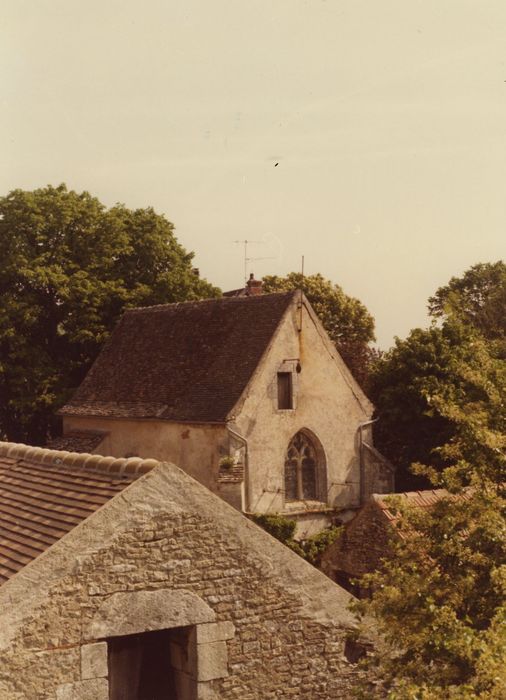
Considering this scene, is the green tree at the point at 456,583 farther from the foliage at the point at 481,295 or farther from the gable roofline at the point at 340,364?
the foliage at the point at 481,295

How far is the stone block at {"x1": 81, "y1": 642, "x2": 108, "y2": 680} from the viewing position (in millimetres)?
10547

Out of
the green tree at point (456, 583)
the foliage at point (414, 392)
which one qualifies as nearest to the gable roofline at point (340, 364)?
the foliage at point (414, 392)

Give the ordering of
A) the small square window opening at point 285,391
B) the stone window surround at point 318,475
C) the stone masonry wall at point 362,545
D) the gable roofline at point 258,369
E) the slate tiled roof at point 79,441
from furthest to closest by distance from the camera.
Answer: the slate tiled roof at point 79,441 < the stone window surround at point 318,475 < the small square window opening at point 285,391 < the gable roofline at point 258,369 < the stone masonry wall at point 362,545

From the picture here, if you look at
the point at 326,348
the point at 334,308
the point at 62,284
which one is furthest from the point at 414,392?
the point at 334,308

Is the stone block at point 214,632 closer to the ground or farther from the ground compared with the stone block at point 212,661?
farther from the ground

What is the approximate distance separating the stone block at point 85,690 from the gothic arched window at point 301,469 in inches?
893

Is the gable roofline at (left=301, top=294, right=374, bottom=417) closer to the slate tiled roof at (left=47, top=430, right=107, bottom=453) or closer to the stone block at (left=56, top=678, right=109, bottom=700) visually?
the slate tiled roof at (left=47, top=430, right=107, bottom=453)

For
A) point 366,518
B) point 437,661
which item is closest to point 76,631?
point 437,661

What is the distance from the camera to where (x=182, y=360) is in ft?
118

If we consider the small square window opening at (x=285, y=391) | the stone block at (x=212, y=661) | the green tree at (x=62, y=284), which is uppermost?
the green tree at (x=62, y=284)

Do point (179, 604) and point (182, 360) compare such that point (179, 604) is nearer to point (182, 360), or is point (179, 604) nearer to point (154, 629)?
point (154, 629)

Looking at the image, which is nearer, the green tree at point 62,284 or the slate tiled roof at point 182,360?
the slate tiled roof at point 182,360

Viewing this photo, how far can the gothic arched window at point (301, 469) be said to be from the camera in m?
33.4

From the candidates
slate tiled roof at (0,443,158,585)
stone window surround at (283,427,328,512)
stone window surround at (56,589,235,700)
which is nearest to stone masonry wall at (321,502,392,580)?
slate tiled roof at (0,443,158,585)
